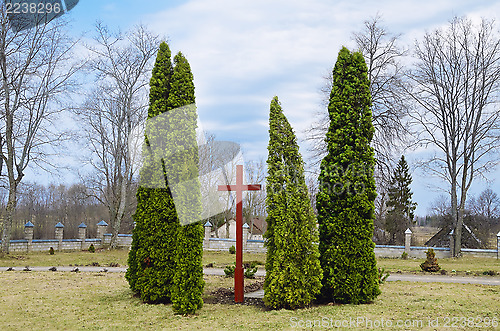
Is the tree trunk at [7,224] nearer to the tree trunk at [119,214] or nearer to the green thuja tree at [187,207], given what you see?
the tree trunk at [119,214]

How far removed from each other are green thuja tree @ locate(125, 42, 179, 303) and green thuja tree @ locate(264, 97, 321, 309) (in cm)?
196

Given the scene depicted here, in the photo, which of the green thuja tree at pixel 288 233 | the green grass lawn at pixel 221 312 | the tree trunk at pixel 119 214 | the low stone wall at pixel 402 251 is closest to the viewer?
the green grass lawn at pixel 221 312

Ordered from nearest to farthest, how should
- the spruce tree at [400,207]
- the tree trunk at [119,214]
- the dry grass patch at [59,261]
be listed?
the dry grass patch at [59,261] → the tree trunk at [119,214] → the spruce tree at [400,207]

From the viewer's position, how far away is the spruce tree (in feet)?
95.0

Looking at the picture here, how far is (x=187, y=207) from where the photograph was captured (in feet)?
25.1

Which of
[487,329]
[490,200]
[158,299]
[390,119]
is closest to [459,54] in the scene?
[390,119]

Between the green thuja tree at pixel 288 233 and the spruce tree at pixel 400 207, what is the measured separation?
22740 millimetres

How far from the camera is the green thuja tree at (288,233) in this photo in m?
7.12

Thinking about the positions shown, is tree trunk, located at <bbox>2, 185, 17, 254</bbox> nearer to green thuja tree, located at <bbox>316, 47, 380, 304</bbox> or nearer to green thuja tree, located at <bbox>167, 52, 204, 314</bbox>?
green thuja tree, located at <bbox>167, 52, 204, 314</bbox>

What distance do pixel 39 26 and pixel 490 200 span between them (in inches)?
1599

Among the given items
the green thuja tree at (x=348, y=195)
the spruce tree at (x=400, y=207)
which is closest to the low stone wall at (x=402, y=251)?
the spruce tree at (x=400, y=207)

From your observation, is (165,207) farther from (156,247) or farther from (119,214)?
(119,214)

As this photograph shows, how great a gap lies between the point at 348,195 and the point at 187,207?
3.13m

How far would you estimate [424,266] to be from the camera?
14516 mm
